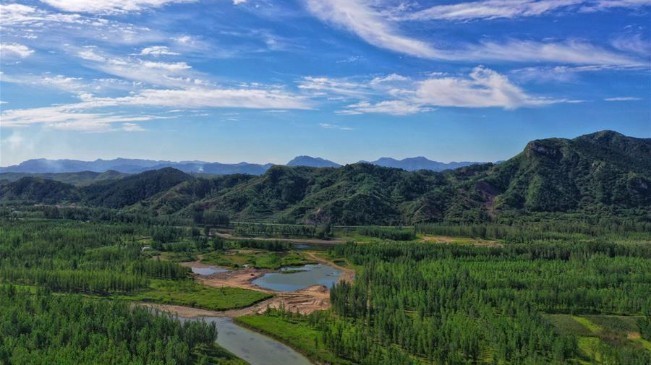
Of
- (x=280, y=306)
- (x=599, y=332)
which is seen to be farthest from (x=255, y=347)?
(x=599, y=332)

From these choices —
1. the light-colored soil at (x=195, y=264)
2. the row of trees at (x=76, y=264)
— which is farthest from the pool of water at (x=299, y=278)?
the row of trees at (x=76, y=264)

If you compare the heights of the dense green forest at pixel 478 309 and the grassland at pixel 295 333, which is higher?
the dense green forest at pixel 478 309

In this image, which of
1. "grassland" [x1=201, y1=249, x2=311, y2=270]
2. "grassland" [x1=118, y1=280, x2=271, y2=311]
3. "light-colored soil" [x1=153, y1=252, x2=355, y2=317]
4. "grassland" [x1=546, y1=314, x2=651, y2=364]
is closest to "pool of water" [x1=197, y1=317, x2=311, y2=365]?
"light-colored soil" [x1=153, y1=252, x2=355, y2=317]

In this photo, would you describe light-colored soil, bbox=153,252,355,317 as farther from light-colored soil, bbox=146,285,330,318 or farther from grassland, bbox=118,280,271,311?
grassland, bbox=118,280,271,311

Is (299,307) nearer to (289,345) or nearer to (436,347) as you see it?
(289,345)

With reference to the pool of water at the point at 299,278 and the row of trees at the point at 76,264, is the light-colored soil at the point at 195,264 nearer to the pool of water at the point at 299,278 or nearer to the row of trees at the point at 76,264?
the row of trees at the point at 76,264

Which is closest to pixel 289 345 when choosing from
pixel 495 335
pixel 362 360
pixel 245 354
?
pixel 245 354
